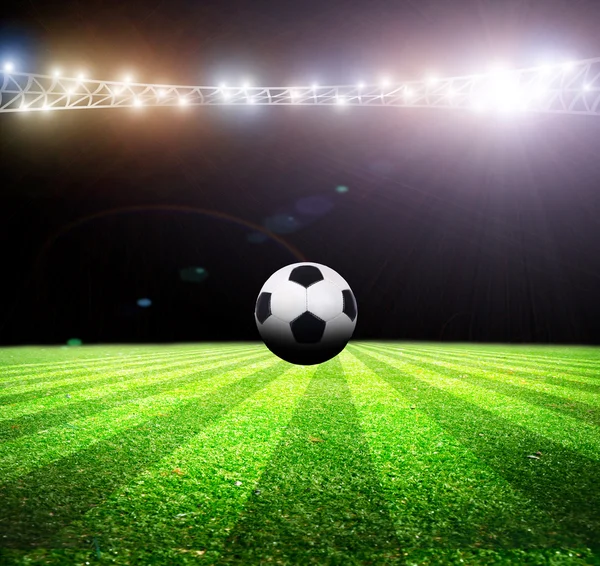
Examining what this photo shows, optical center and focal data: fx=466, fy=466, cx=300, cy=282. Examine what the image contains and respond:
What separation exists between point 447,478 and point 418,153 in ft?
100

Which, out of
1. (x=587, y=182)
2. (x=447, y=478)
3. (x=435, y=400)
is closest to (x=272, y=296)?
(x=435, y=400)

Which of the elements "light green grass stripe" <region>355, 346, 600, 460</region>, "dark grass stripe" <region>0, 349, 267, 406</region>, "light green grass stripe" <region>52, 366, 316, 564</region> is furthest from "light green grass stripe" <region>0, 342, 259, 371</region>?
"light green grass stripe" <region>355, 346, 600, 460</region>

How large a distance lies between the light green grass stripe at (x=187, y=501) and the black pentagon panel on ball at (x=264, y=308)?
1.85 metres

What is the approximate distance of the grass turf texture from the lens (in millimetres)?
2311

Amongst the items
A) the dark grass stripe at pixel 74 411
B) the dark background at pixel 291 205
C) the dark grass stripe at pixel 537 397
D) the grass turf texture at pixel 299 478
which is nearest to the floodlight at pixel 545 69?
the dark background at pixel 291 205

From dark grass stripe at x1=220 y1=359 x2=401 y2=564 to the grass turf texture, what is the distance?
1 centimetres

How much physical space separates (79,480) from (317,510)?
5.59 feet

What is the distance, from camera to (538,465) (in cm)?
359

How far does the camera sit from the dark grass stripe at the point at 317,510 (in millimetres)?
2248

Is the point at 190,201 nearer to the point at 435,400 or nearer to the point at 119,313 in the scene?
the point at 119,313

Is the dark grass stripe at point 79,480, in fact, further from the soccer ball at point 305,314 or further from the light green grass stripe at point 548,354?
the light green grass stripe at point 548,354

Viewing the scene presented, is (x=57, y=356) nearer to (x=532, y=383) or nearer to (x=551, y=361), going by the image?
(x=532, y=383)

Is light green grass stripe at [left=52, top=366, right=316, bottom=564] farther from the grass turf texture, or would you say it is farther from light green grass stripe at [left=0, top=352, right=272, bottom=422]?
light green grass stripe at [left=0, top=352, right=272, bottom=422]

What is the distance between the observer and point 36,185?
87.6ft
